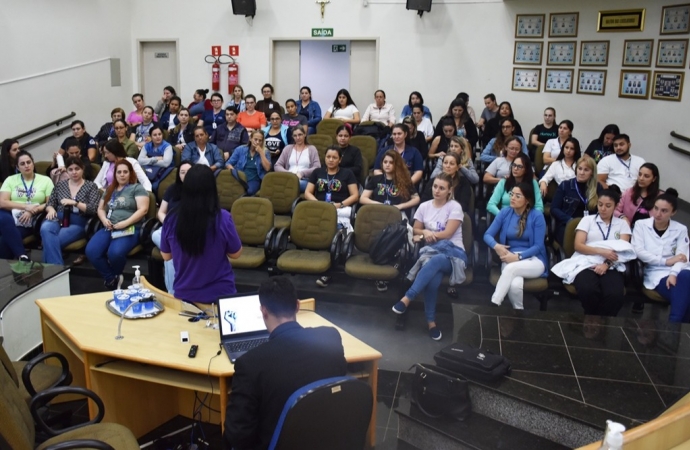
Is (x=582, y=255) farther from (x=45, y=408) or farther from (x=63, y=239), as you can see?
(x=63, y=239)

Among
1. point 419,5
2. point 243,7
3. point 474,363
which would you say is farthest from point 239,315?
point 243,7

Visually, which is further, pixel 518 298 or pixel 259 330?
pixel 518 298

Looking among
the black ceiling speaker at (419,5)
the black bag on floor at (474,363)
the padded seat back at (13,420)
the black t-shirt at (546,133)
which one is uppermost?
the black ceiling speaker at (419,5)

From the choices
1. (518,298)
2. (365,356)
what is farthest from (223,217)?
A: (518,298)

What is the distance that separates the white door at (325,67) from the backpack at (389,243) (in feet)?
20.1

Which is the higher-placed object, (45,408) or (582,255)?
(582,255)

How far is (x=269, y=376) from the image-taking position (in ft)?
8.23

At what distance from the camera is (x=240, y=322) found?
346 cm

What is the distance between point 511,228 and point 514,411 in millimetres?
2143

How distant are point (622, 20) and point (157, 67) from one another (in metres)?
7.84

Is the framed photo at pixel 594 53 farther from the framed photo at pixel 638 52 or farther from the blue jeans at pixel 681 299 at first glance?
the blue jeans at pixel 681 299

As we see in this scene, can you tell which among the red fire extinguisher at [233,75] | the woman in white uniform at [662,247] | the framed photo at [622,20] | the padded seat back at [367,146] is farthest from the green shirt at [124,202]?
the framed photo at [622,20]

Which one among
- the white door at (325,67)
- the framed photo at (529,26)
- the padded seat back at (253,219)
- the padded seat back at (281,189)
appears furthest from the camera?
the white door at (325,67)

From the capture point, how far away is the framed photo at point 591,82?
9.16 meters
